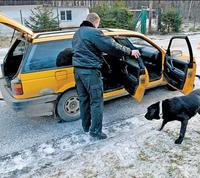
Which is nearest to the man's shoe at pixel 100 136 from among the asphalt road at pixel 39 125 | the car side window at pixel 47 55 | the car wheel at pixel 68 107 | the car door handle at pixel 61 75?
the asphalt road at pixel 39 125

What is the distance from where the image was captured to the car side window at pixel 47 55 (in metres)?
4.11

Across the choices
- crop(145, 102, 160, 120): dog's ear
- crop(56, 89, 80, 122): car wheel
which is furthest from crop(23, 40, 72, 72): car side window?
crop(145, 102, 160, 120): dog's ear

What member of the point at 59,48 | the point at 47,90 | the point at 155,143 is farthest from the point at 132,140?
the point at 59,48

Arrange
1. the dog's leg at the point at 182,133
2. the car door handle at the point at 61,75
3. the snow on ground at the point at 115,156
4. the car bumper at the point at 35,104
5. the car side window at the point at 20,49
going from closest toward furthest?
the snow on ground at the point at 115,156 → the dog's leg at the point at 182,133 → the car bumper at the point at 35,104 → the car door handle at the point at 61,75 → the car side window at the point at 20,49

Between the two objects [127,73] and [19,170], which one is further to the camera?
[127,73]

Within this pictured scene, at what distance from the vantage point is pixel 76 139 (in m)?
4.02

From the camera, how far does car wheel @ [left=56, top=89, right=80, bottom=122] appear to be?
4.43 metres

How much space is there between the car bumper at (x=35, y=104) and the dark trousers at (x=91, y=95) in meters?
0.63

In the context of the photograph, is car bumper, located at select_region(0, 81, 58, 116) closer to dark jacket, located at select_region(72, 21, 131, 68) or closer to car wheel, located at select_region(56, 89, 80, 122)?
car wheel, located at select_region(56, 89, 80, 122)

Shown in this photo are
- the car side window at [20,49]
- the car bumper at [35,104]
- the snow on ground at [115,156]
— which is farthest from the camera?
the car side window at [20,49]

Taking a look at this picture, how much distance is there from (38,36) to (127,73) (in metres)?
1.66

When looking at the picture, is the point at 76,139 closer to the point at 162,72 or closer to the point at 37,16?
the point at 162,72

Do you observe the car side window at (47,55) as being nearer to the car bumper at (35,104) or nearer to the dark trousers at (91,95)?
the car bumper at (35,104)

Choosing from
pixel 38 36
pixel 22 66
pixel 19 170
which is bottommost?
pixel 19 170
